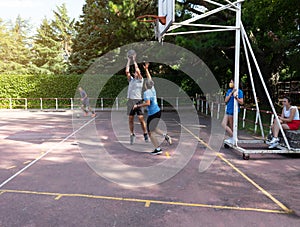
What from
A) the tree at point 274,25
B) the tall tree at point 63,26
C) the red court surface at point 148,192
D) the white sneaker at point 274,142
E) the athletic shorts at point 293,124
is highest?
the tall tree at point 63,26

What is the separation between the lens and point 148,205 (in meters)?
3.62

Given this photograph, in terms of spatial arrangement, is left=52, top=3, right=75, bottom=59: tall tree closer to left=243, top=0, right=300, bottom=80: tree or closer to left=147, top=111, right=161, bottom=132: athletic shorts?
left=243, top=0, right=300, bottom=80: tree

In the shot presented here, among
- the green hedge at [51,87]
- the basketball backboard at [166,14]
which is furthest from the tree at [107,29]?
the basketball backboard at [166,14]

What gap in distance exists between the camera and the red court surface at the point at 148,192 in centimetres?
327

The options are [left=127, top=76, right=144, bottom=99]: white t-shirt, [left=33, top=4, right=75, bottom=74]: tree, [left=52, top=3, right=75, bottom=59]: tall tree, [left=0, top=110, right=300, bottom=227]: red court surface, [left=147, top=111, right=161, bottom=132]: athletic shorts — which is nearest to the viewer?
[left=0, top=110, right=300, bottom=227]: red court surface

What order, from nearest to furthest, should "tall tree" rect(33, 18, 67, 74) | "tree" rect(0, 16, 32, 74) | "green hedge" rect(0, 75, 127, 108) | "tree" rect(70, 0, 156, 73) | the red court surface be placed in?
the red court surface < "tree" rect(70, 0, 156, 73) < "green hedge" rect(0, 75, 127, 108) < "tall tree" rect(33, 18, 67, 74) < "tree" rect(0, 16, 32, 74)

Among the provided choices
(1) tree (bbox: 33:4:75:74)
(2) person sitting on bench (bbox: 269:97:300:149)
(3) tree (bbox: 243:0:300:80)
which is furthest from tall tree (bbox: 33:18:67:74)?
(2) person sitting on bench (bbox: 269:97:300:149)

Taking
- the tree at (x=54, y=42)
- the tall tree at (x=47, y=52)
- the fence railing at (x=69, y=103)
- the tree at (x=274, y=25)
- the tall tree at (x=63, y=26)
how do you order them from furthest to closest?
the tall tree at (x=63, y=26)
the tree at (x=54, y=42)
the tall tree at (x=47, y=52)
the fence railing at (x=69, y=103)
the tree at (x=274, y=25)

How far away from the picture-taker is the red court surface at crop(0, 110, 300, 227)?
3.27 metres

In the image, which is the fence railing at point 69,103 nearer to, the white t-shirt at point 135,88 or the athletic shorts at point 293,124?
the white t-shirt at point 135,88

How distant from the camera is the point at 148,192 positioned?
13.4 feet

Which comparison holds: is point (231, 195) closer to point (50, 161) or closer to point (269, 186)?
point (269, 186)

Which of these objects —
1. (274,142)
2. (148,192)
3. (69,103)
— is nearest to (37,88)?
(69,103)

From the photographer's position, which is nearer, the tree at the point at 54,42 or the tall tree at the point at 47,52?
the tall tree at the point at 47,52
